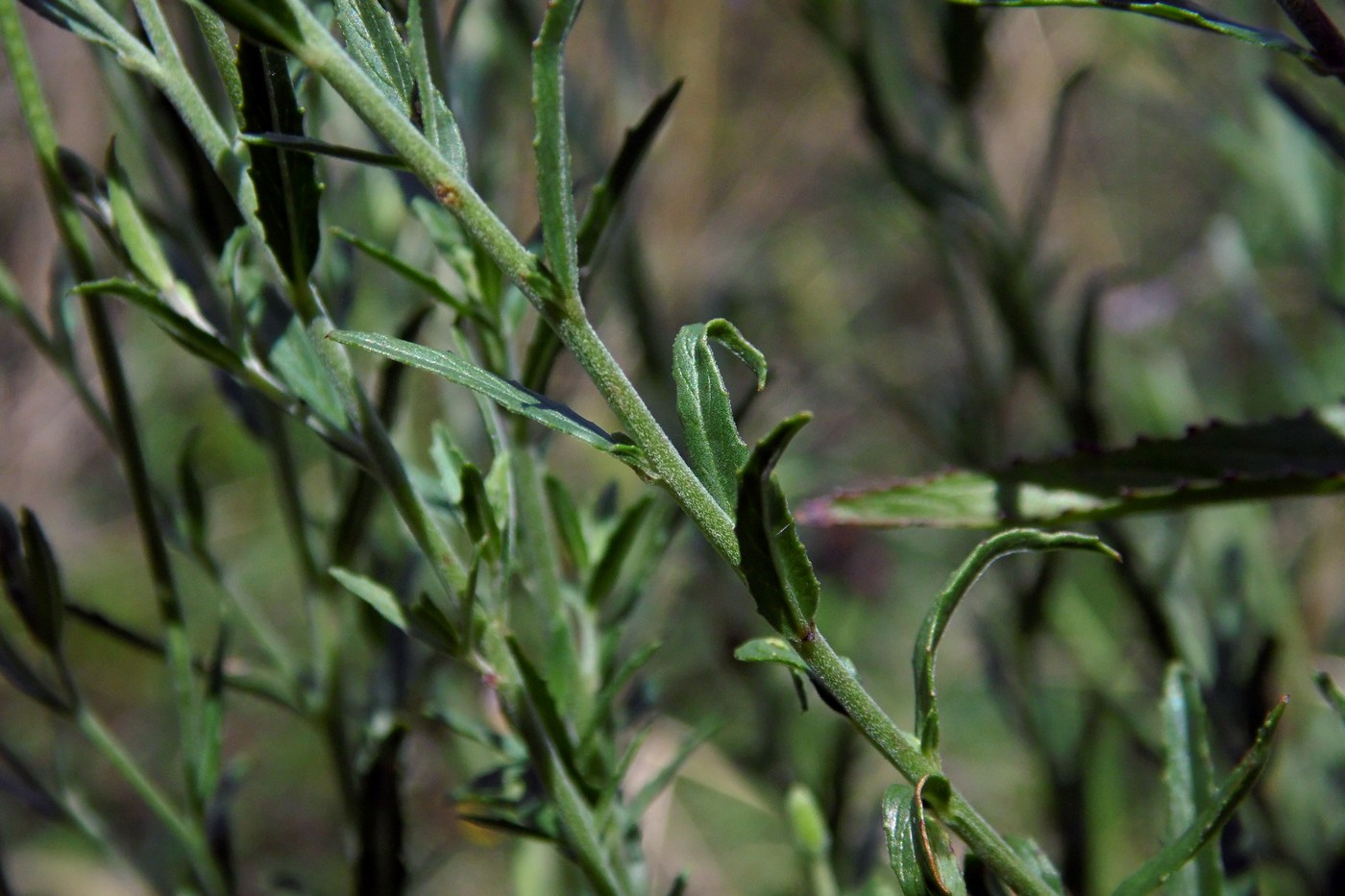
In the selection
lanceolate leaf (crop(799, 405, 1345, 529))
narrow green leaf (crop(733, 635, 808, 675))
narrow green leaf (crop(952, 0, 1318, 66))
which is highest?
narrow green leaf (crop(952, 0, 1318, 66))

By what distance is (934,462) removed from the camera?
1567 millimetres

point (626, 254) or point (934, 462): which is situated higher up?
point (626, 254)

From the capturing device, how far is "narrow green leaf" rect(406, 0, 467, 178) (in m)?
0.34

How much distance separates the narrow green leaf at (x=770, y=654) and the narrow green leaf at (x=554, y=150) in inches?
4.4

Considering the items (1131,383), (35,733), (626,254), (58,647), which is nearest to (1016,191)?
(1131,383)

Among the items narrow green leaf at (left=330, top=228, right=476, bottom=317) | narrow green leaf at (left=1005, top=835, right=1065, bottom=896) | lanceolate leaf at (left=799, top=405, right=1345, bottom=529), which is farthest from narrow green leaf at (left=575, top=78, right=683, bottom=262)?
narrow green leaf at (left=1005, top=835, right=1065, bottom=896)

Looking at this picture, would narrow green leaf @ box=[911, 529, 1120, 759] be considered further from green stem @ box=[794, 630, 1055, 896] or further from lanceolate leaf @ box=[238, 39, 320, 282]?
lanceolate leaf @ box=[238, 39, 320, 282]

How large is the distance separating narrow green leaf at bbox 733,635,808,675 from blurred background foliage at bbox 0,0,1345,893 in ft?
0.99

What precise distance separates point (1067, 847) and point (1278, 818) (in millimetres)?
213

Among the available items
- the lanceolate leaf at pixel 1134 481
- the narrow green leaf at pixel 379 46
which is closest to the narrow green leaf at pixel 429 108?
the narrow green leaf at pixel 379 46

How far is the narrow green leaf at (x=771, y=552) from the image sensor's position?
1.03 feet

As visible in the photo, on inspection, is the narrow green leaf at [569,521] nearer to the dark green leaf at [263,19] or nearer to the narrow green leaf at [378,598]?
the narrow green leaf at [378,598]

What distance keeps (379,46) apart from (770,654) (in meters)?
0.22

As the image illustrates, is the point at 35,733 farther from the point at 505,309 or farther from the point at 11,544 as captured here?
the point at 505,309
